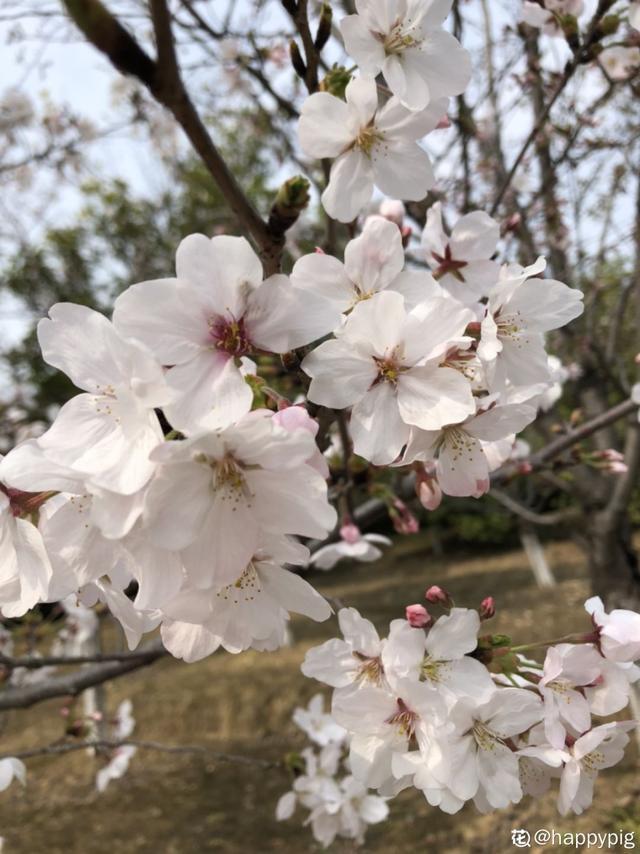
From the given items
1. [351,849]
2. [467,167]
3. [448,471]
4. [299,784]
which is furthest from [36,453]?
[351,849]

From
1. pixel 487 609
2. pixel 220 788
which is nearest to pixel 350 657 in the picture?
pixel 487 609

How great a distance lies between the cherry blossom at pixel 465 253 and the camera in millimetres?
1019

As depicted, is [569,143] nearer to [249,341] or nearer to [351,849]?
[249,341]

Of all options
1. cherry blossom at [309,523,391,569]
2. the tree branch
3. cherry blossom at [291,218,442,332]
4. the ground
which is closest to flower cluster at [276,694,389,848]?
cherry blossom at [309,523,391,569]

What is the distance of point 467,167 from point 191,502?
90.9 inches

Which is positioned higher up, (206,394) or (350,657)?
(206,394)

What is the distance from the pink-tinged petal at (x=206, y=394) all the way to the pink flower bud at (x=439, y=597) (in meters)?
0.58

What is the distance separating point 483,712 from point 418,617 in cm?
15

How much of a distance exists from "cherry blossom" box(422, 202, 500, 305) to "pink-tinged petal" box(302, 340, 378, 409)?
0.38 meters

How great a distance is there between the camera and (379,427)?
0.73 m

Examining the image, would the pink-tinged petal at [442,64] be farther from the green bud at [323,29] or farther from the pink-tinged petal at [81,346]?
the pink-tinged petal at [81,346]

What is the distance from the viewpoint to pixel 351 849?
10.4 feet

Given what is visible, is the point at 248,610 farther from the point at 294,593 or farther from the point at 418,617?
the point at 418,617

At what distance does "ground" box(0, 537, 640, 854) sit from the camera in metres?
3.61
